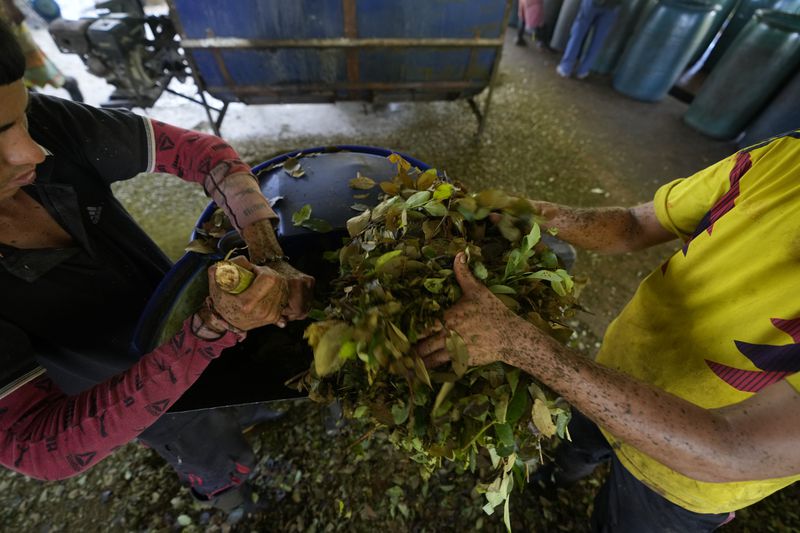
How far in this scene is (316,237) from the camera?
1.54 metres

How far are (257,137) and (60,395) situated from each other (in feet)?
14.6

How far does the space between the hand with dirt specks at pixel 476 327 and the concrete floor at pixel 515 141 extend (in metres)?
2.93

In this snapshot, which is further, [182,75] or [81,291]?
[182,75]

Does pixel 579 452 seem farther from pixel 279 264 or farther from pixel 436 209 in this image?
pixel 279 264

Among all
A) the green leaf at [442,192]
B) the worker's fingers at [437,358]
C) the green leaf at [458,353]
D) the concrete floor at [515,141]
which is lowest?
the concrete floor at [515,141]

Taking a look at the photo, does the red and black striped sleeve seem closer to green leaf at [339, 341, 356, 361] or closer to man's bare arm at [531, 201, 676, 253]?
green leaf at [339, 341, 356, 361]

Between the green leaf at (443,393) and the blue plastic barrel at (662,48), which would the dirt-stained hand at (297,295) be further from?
the blue plastic barrel at (662,48)

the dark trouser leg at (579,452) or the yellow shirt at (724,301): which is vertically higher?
the yellow shirt at (724,301)

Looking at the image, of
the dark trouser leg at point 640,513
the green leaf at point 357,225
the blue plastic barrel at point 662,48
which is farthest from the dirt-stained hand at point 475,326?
the blue plastic barrel at point 662,48

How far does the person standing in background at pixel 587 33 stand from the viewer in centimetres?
568

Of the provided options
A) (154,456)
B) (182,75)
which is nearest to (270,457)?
(154,456)

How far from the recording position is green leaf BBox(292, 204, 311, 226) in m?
1.51

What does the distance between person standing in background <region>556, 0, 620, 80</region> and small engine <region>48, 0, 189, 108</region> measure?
5647 millimetres

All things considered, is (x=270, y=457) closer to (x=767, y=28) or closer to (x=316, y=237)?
(x=316, y=237)
